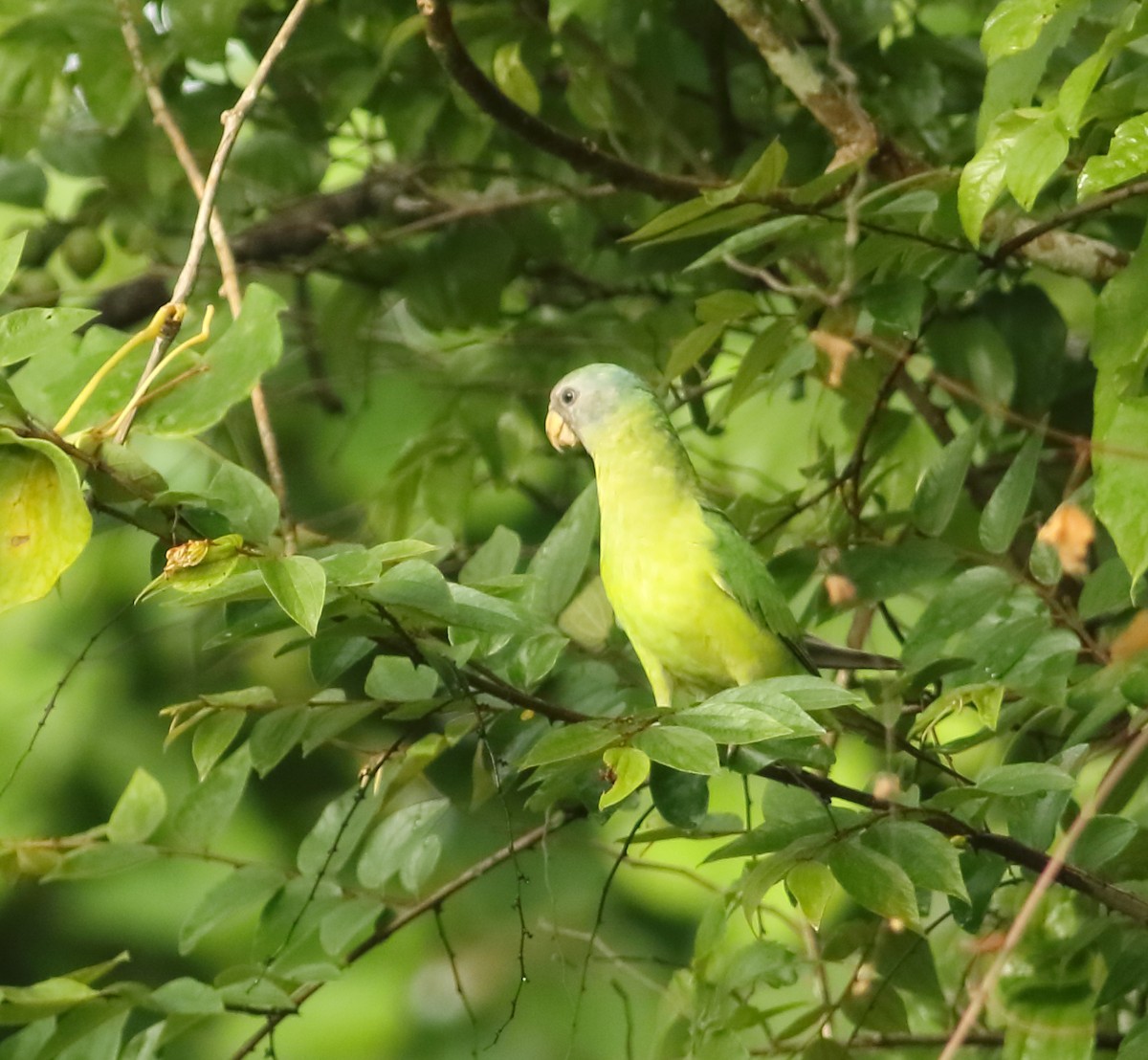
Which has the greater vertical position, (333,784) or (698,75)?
(698,75)

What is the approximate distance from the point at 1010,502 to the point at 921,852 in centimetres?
37

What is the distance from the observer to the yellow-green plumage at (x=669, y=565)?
1.28 m

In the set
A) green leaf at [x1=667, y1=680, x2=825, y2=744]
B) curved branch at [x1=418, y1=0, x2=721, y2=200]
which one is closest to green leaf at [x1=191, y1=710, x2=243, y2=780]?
green leaf at [x1=667, y1=680, x2=825, y2=744]

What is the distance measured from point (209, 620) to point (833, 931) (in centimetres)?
79

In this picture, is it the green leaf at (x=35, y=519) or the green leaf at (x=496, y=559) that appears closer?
the green leaf at (x=35, y=519)

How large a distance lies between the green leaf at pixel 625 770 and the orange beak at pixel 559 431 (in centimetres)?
66

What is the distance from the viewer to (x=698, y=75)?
171 cm

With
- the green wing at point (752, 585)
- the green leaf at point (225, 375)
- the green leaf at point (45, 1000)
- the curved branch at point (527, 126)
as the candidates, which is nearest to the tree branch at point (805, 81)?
the curved branch at point (527, 126)

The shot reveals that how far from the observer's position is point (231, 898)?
1188mm

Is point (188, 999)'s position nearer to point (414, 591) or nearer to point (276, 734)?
point (276, 734)

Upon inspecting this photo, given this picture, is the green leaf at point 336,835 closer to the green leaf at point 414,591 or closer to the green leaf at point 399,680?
the green leaf at point 399,680

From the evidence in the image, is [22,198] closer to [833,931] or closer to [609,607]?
[609,607]

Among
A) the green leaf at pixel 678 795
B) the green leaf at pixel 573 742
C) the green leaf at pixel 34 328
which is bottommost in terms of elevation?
the green leaf at pixel 678 795

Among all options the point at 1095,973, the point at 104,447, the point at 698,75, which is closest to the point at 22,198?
the point at 698,75
